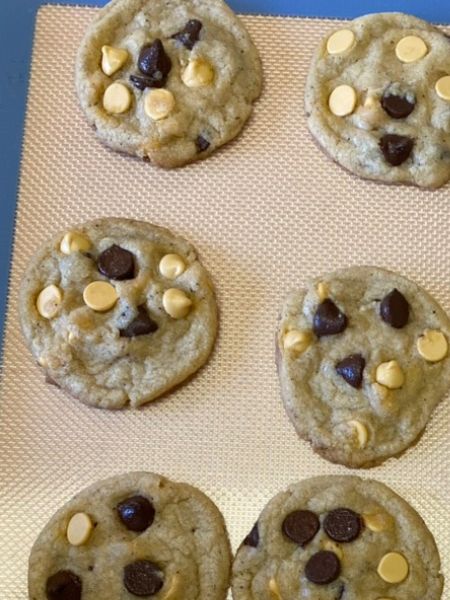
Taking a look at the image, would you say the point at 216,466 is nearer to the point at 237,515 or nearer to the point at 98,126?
the point at 237,515

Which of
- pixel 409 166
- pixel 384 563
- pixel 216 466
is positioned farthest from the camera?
pixel 409 166

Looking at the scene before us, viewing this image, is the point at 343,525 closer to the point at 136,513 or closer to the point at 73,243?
the point at 136,513

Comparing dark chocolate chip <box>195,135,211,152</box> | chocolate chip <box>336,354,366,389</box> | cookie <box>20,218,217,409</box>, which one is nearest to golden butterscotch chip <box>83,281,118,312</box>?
cookie <box>20,218,217,409</box>

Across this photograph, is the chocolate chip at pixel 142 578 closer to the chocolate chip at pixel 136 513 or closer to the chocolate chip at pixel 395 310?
the chocolate chip at pixel 136 513

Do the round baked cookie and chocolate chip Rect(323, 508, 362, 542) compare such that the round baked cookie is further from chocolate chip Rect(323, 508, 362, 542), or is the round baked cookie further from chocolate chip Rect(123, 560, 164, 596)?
chocolate chip Rect(123, 560, 164, 596)

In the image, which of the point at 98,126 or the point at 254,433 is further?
the point at 98,126

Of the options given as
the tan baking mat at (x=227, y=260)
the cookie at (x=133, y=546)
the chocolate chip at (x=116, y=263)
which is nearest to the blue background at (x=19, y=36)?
the tan baking mat at (x=227, y=260)

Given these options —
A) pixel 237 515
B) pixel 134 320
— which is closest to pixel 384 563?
pixel 237 515
